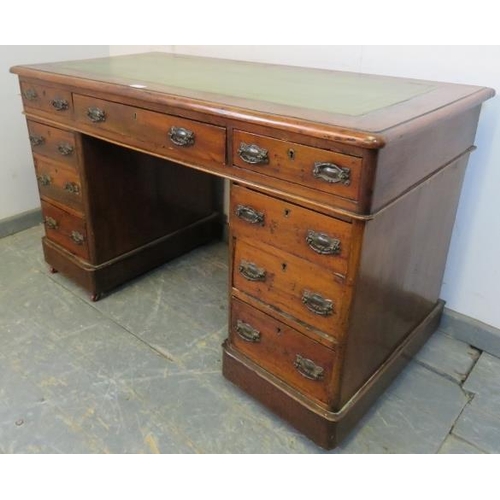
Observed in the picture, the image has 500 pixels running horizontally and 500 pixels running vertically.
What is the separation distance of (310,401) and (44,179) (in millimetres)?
1262

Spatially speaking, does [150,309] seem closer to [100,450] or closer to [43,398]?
[43,398]

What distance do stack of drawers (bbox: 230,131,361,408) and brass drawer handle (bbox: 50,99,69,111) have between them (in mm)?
735

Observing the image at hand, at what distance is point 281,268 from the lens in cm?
118

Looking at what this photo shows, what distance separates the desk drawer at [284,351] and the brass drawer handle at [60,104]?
84 centimetres

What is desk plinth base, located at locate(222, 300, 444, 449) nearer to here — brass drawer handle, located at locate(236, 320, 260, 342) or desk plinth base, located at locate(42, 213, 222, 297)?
brass drawer handle, located at locate(236, 320, 260, 342)

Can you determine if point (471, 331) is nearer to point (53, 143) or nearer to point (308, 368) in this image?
point (308, 368)

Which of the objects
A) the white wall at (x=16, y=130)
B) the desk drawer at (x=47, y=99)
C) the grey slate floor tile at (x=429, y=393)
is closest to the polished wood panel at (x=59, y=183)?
the desk drawer at (x=47, y=99)

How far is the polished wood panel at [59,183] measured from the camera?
1718 millimetres

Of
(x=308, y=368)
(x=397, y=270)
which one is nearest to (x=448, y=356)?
(x=397, y=270)

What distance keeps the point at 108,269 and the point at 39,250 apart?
1.78 feet

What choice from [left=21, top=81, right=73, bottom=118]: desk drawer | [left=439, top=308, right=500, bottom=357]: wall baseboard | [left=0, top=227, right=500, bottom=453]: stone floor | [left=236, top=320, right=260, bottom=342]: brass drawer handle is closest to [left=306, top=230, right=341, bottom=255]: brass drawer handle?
[left=236, top=320, right=260, bottom=342]: brass drawer handle

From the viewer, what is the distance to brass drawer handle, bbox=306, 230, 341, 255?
1.05 metres

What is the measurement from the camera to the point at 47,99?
1.64m
